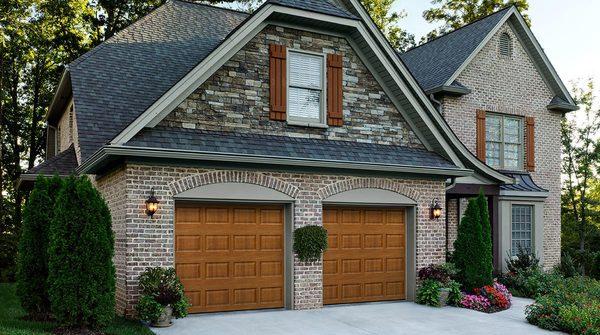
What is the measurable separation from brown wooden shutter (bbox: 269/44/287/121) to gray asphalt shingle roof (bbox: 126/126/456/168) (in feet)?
1.73

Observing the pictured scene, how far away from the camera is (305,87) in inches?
532

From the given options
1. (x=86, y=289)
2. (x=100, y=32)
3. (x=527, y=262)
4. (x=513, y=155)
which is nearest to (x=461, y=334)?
(x=86, y=289)

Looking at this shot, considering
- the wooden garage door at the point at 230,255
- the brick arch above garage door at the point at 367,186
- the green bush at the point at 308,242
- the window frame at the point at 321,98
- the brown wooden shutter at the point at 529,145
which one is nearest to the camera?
the wooden garage door at the point at 230,255

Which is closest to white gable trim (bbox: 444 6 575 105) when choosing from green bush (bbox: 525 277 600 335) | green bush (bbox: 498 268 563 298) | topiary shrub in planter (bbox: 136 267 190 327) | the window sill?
green bush (bbox: 498 268 563 298)

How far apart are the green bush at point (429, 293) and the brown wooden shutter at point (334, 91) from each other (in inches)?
161

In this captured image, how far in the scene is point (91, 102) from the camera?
14367 mm

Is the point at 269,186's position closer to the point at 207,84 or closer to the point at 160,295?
the point at 207,84

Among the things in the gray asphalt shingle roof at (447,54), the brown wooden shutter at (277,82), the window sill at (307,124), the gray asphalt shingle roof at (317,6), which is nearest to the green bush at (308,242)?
the window sill at (307,124)

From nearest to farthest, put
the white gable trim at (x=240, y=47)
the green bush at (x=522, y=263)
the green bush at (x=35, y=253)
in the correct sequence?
the green bush at (x=35, y=253), the white gable trim at (x=240, y=47), the green bush at (x=522, y=263)

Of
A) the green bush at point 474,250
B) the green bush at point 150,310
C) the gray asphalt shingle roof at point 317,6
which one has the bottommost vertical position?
the green bush at point 150,310

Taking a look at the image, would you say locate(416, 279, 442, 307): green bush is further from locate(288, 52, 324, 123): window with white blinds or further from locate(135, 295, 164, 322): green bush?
locate(135, 295, 164, 322): green bush

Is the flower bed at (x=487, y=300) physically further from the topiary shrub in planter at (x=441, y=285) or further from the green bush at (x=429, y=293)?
the green bush at (x=429, y=293)

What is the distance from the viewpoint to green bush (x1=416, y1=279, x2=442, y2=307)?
1360 centimetres

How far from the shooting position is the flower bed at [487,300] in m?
13.4
